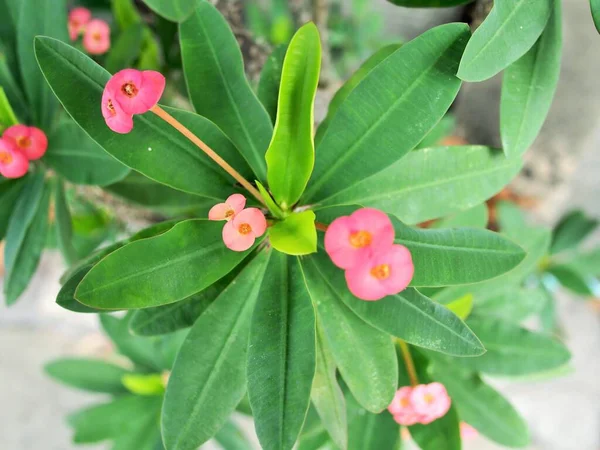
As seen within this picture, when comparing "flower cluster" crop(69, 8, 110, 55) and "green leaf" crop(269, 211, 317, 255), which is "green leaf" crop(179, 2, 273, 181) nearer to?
"green leaf" crop(269, 211, 317, 255)

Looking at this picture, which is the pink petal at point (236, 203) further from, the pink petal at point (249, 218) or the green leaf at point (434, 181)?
the green leaf at point (434, 181)

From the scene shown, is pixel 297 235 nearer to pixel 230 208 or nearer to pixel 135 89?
pixel 230 208

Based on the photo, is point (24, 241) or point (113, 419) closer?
point (24, 241)

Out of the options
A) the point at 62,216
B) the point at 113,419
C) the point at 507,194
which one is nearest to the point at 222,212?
the point at 62,216

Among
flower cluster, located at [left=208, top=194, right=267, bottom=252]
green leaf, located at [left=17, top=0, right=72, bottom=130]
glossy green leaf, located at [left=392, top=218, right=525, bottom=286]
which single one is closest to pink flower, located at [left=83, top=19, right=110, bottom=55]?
green leaf, located at [left=17, top=0, right=72, bottom=130]

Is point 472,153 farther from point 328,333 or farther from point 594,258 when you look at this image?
point 594,258

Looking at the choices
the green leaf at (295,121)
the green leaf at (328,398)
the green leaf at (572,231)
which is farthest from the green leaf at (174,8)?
the green leaf at (572,231)
